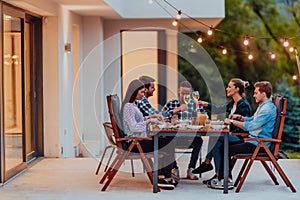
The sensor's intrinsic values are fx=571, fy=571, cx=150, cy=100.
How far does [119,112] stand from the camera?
248 inches

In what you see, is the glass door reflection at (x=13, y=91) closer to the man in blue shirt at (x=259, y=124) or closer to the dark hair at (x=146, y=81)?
the dark hair at (x=146, y=81)

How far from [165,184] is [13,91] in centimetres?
227

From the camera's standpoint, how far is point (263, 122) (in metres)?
5.99

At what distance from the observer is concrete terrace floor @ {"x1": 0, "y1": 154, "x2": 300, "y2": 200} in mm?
5863

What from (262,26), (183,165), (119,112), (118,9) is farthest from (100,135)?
(262,26)

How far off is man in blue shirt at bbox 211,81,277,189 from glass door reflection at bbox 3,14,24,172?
2.49 m

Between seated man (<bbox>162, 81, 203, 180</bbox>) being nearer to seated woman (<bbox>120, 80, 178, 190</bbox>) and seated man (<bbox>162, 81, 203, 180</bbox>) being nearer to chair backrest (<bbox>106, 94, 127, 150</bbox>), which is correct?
seated woman (<bbox>120, 80, 178, 190</bbox>)

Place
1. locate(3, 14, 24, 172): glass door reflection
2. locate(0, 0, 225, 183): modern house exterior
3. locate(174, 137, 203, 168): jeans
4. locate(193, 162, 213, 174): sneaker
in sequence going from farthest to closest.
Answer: locate(0, 0, 225, 183): modern house exterior < locate(3, 14, 24, 172): glass door reflection < locate(174, 137, 203, 168): jeans < locate(193, 162, 213, 174): sneaker

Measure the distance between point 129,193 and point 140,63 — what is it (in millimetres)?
8299

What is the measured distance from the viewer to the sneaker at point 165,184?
6129 millimetres

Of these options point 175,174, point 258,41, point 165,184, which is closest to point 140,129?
point 165,184

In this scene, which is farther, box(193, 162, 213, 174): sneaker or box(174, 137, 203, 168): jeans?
box(174, 137, 203, 168): jeans

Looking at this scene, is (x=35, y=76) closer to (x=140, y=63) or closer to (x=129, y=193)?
(x=129, y=193)

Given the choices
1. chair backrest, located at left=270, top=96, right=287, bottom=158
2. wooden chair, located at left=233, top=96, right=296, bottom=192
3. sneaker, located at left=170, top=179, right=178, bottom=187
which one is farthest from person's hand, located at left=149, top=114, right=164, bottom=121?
chair backrest, located at left=270, top=96, right=287, bottom=158
